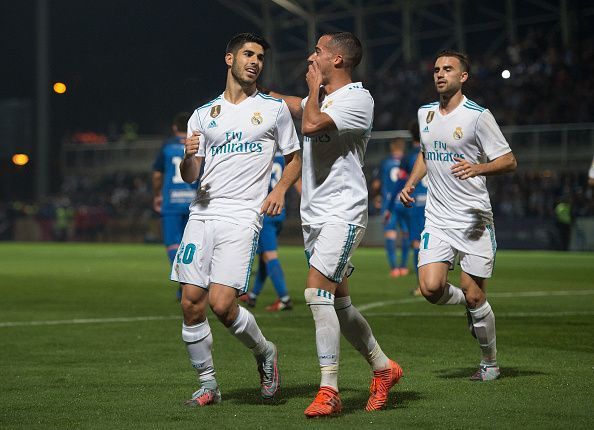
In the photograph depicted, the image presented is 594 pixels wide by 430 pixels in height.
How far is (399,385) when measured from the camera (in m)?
7.06

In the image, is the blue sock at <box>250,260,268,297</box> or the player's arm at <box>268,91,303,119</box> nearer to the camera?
the player's arm at <box>268,91,303,119</box>

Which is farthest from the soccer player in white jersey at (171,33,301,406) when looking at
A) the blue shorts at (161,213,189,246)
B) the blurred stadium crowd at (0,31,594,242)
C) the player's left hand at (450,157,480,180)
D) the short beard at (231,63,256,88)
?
the blurred stadium crowd at (0,31,594,242)

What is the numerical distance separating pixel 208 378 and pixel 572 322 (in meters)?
5.56

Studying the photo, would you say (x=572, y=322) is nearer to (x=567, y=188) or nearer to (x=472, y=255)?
(x=472, y=255)

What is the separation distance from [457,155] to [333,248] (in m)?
1.68

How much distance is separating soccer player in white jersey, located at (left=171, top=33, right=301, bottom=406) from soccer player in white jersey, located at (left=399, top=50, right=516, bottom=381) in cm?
139

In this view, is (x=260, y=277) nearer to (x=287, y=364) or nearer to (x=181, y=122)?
(x=181, y=122)

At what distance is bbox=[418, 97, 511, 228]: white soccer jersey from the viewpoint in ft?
24.1

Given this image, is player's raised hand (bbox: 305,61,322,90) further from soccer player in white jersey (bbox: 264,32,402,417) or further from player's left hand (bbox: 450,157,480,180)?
player's left hand (bbox: 450,157,480,180)

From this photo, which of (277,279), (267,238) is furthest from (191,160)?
(267,238)

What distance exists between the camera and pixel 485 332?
734 centimetres

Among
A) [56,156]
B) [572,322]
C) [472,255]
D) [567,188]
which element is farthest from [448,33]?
[472,255]

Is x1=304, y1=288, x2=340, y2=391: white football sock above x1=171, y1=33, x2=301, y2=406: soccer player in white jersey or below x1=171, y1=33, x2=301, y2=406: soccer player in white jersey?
below

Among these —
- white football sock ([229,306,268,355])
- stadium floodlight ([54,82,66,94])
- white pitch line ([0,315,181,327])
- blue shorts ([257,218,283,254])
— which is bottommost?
white pitch line ([0,315,181,327])
